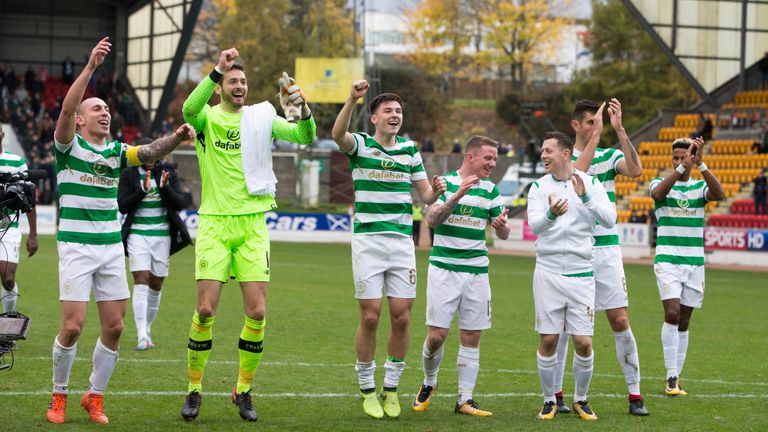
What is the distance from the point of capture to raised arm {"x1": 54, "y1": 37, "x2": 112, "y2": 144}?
8234 millimetres

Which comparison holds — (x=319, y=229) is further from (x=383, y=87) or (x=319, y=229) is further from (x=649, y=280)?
(x=383, y=87)

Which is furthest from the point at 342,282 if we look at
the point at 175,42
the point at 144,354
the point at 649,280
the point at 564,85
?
the point at 564,85

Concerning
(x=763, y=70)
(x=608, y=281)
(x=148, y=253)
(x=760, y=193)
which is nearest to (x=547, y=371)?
(x=608, y=281)

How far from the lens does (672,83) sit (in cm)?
6256

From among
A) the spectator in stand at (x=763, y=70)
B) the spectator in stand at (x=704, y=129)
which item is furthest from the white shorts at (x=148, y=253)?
the spectator in stand at (x=763, y=70)

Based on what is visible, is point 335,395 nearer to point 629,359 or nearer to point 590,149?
point 629,359

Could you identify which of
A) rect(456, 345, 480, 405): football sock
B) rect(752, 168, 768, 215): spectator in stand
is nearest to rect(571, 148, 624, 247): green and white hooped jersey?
rect(456, 345, 480, 405): football sock

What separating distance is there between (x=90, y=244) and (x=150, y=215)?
4172mm

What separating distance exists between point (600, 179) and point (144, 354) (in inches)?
210

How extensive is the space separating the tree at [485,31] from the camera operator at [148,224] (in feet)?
179

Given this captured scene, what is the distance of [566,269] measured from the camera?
366 inches

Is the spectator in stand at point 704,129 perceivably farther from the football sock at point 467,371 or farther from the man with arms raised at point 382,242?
the man with arms raised at point 382,242

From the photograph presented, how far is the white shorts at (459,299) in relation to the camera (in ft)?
31.4

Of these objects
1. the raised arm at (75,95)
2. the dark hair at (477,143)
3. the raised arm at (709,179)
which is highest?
the raised arm at (75,95)
